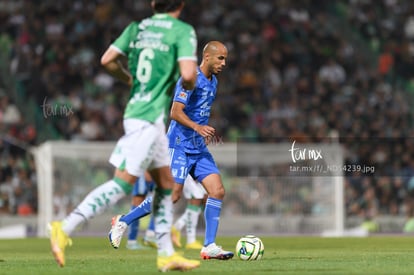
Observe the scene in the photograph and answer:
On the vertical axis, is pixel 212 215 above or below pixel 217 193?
below

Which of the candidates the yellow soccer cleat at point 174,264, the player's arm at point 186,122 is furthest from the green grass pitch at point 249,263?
the player's arm at point 186,122

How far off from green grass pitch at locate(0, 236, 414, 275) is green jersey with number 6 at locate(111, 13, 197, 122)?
57.8 inches

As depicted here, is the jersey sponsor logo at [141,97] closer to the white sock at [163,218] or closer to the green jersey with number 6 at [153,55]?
the green jersey with number 6 at [153,55]

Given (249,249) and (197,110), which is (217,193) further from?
(197,110)

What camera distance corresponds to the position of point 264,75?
26.0 metres

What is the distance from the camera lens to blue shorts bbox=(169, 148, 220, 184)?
10.9m

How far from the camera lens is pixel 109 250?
1323 centimetres

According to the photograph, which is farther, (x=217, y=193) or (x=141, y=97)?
(x=217, y=193)

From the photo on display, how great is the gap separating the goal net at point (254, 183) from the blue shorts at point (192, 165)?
8.67 m

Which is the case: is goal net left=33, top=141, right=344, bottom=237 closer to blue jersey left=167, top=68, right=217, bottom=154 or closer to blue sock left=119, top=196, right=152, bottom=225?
blue sock left=119, top=196, right=152, bottom=225

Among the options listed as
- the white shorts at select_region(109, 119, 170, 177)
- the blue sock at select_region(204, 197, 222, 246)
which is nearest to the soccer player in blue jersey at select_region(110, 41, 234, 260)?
the blue sock at select_region(204, 197, 222, 246)

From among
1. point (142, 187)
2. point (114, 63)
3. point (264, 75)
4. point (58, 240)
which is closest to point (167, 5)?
point (114, 63)

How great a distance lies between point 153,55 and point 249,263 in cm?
275

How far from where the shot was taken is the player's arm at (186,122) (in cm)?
1009
